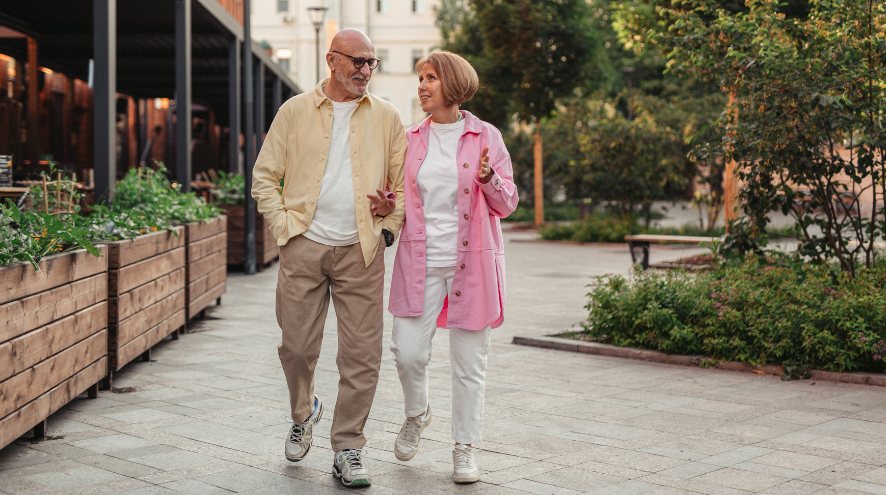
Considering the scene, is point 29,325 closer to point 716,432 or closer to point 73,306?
point 73,306

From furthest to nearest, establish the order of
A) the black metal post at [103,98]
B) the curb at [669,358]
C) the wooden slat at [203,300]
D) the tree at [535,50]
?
the tree at [535,50] < the wooden slat at [203,300] < the black metal post at [103,98] < the curb at [669,358]

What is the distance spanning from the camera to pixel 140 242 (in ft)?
22.1

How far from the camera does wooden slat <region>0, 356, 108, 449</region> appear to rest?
4.29 metres

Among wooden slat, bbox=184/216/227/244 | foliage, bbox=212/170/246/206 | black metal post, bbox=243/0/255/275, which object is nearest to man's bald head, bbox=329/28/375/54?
wooden slat, bbox=184/216/227/244

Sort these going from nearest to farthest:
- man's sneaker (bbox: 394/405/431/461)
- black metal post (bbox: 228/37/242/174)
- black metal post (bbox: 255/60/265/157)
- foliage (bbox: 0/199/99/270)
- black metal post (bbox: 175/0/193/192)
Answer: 1. man's sneaker (bbox: 394/405/431/461)
2. foliage (bbox: 0/199/99/270)
3. black metal post (bbox: 175/0/193/192)
4. black metal post (bbox: 228/37/242/174)
5. black metal post (bbox: 255/60/265/157)

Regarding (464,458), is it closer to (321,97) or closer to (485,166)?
(485,166)

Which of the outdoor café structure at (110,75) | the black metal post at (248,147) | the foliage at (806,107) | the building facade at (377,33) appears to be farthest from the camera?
the building facade at (377,33)

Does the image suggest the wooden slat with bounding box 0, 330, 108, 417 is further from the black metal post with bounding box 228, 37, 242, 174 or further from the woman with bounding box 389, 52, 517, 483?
the black metal post with bounding box 228, 37, 242, 174

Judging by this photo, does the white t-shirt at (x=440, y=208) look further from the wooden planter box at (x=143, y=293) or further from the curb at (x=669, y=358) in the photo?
the curb at (x=669, y=358)

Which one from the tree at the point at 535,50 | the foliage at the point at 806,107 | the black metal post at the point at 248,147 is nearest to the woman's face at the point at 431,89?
the foliage at the point at 806,107

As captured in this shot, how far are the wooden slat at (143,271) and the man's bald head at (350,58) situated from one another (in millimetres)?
2645

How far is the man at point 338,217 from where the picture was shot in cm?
415

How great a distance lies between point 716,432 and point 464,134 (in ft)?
6.89

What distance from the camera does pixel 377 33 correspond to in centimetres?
5612
